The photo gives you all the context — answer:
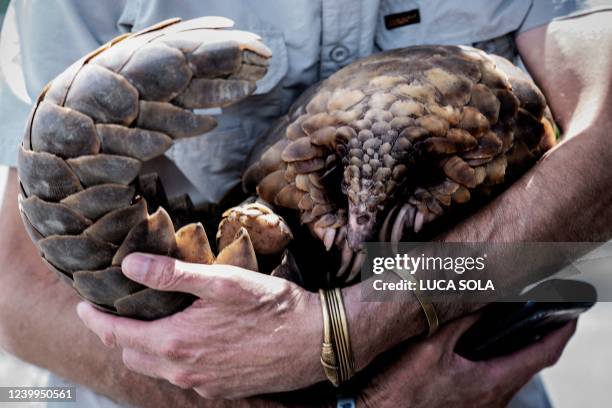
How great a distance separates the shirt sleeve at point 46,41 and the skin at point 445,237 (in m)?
0.14

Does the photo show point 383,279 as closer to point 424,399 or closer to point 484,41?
point 424,399

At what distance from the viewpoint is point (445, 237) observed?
4.73ft

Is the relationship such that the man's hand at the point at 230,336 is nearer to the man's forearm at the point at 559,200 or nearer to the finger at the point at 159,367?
the finger at the point at 159,367

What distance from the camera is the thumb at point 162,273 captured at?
1199 millimetres

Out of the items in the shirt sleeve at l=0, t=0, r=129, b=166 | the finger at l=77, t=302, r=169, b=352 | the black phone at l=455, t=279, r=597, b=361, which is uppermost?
the shirt sleeve at l=0, t=0, r=129, b=166

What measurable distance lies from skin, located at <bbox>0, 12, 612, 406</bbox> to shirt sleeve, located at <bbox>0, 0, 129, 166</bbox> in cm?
14

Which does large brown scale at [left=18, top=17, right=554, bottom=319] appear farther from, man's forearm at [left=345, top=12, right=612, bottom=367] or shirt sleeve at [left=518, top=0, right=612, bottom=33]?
shirt sleeve at [left=518, top=0, right=612, bottom=33]

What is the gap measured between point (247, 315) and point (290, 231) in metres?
0.19

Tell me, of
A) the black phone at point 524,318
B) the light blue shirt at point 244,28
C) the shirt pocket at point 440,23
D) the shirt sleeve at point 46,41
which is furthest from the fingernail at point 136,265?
the shirt pocket at point 440,23

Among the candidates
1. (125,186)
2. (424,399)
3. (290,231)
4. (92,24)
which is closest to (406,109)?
(290,231)

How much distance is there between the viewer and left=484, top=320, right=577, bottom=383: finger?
159 cm

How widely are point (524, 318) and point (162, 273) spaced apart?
2.66 ft

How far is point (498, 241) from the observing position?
1486 millimetres

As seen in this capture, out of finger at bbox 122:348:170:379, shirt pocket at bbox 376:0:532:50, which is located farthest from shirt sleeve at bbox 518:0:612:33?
finger at bbox 122:348:170:379
